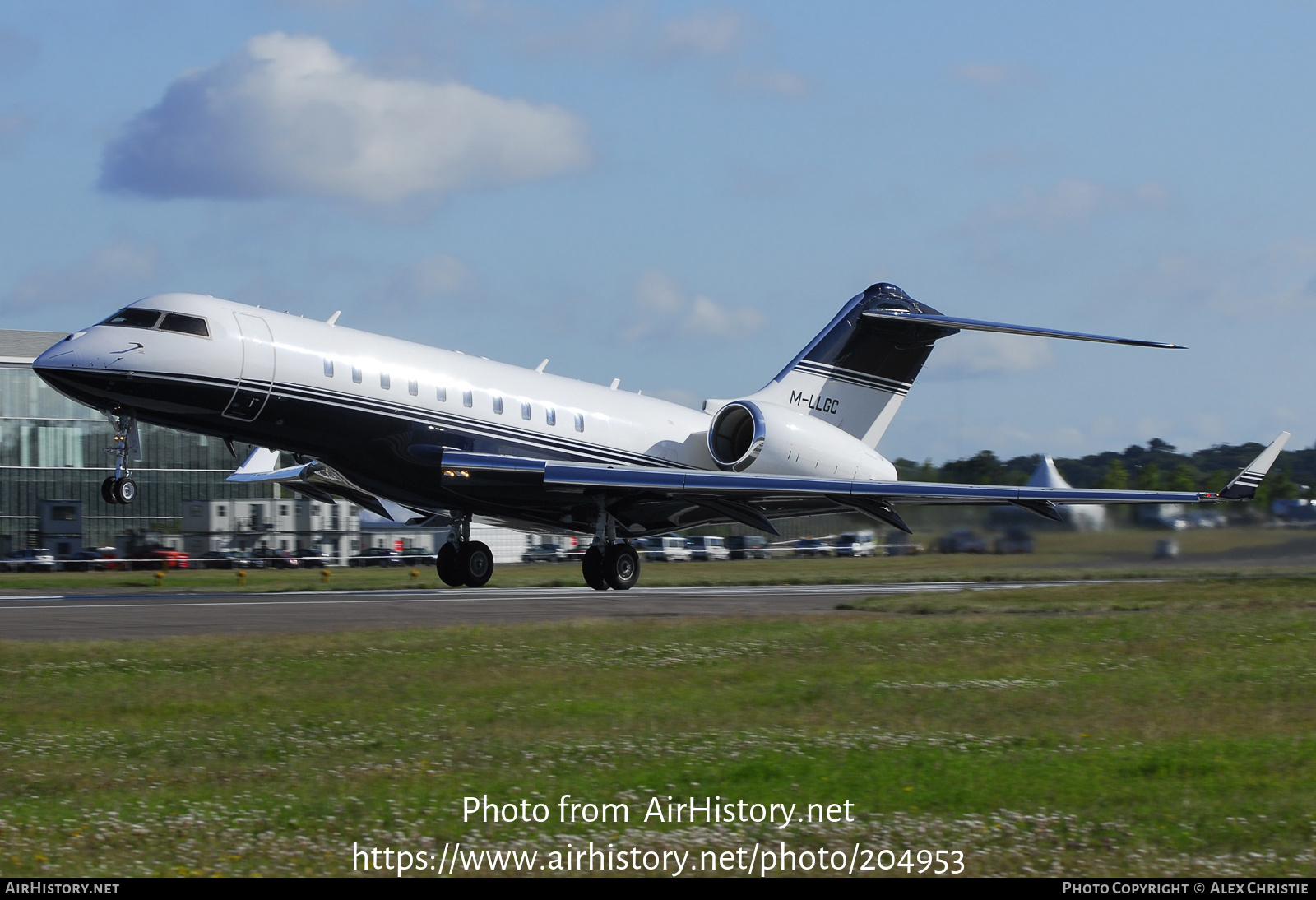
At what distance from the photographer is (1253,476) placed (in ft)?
94.6

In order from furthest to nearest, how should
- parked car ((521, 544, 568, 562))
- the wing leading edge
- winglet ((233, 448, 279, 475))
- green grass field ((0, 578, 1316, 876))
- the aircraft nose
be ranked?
parked car ((521, 544, 568, 562))
winglet ((233, 448, 279, 475))
the wing leading edge
the aircraft nose
green grass field ((0, 578, 1316, 876))

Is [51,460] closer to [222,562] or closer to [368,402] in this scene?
[222,562]

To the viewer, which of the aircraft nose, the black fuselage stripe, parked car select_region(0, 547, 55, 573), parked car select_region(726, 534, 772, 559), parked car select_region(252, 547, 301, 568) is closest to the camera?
the aircraft nose

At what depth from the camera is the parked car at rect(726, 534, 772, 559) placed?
5484 centimetres

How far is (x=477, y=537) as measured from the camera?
181ft

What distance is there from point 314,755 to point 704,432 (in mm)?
20633

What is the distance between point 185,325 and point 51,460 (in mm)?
50371

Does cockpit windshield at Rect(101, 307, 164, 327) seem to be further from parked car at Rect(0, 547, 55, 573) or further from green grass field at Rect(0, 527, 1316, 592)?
parked car at Rect(0, 547, 55, 573)

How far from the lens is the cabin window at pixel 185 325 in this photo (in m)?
20.8

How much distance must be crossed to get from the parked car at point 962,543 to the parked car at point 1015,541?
34 centimetres

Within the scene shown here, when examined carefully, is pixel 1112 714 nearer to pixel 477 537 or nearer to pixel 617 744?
pixel 617 744

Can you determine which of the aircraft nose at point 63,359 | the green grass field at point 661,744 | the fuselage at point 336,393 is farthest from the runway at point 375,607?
the aircraft nose at point 63,359

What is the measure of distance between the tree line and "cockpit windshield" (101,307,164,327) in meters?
15.6

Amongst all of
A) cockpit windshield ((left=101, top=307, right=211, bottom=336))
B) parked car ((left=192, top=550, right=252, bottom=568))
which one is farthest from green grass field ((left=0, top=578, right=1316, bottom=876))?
parked car ((left=192, top=550, right=252, bottom=568))
